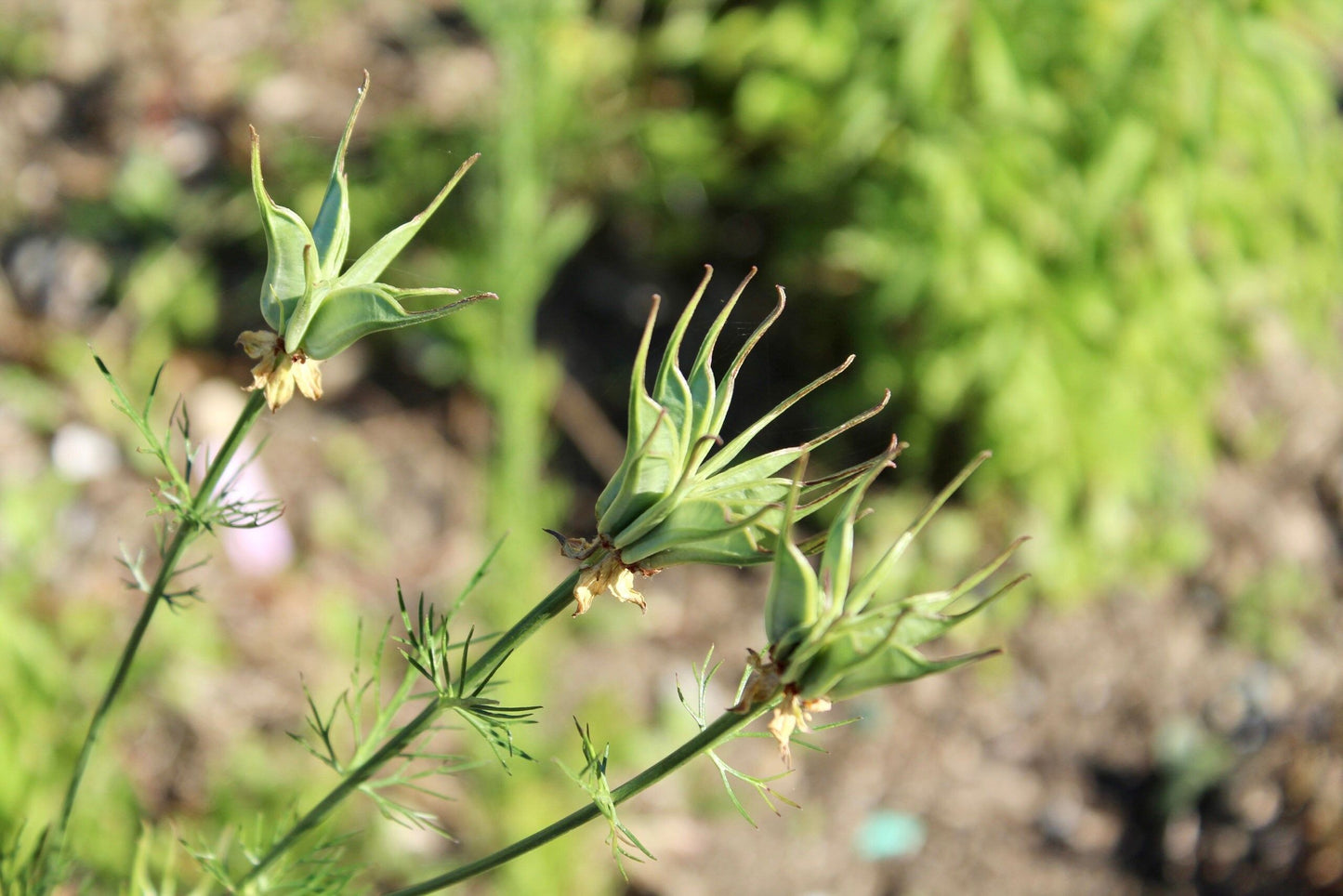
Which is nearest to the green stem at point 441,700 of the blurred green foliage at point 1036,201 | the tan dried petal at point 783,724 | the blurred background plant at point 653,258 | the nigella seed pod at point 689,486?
the nigella seed pod at point 689,486

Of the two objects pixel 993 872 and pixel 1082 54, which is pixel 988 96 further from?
pixel 993 872

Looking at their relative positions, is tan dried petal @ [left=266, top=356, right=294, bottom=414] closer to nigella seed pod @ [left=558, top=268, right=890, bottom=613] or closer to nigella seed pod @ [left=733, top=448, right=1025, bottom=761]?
nigella seed pod @ [left=558, top=268, right=890, bottom=613]

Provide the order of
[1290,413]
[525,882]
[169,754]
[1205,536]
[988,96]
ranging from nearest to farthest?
1. [525,882]
2. [169,754]
3. [988,96]
4. [1205,536]
5. [1290,413]

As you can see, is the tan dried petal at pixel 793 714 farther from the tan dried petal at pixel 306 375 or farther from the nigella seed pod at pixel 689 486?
the tan dried petal at pixel 306 375

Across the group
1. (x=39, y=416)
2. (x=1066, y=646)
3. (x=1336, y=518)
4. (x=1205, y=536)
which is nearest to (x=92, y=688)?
(x=39, y=416)

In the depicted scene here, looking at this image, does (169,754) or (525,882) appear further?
(169,754)

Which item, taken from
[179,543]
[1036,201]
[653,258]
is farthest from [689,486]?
[653,258]

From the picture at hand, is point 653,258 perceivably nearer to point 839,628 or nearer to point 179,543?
point 179,543
